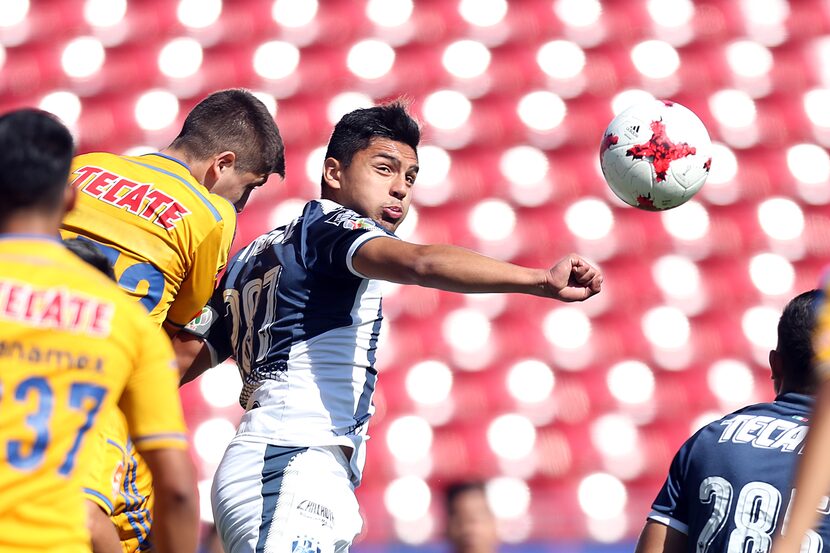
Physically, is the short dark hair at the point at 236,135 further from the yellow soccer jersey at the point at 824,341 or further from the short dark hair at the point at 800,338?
the yellow soccer jersey at the point at 824,341

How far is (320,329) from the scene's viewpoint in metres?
2.55

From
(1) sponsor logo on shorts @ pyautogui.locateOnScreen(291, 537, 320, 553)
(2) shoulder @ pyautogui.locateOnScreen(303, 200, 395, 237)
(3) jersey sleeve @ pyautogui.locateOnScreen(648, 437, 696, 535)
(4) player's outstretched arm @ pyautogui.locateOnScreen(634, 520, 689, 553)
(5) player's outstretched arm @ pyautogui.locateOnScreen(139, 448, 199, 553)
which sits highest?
(2) shoulder @ pyautogui.locateOnScreen(303, 200, 395, 237)

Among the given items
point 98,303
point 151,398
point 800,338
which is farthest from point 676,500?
point 98,303

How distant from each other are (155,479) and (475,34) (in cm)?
479

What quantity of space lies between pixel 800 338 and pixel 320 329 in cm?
102

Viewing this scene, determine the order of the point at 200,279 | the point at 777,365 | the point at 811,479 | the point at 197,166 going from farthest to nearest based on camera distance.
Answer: the point at 197,166, the point at 200,279, the point at 777,365, the point at 811,479

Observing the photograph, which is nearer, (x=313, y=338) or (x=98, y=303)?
(x=98, y=303)

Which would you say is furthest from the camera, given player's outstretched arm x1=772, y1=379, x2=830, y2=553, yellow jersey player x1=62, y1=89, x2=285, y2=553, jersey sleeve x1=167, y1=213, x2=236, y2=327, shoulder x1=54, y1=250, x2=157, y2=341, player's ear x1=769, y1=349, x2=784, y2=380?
jersey sleeve x1=167, y1=213, x2=236, y2=327

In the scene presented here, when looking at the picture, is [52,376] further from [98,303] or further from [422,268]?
[422,268]

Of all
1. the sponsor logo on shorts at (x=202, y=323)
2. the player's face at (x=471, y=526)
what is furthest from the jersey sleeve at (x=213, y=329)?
the player's face at (x=471, y=526)

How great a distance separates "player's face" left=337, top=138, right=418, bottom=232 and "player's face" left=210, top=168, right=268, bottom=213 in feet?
1.01

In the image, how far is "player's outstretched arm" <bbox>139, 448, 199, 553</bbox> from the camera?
1.68m

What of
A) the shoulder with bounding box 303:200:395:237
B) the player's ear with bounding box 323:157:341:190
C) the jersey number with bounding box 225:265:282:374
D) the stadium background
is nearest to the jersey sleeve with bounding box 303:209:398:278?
the shoulder with bounding box 303:200:395:237

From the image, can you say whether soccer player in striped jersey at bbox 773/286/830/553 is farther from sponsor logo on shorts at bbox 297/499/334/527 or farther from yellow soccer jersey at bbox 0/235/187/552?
sponsor logo on shorts at bbox 297/499/334/527
